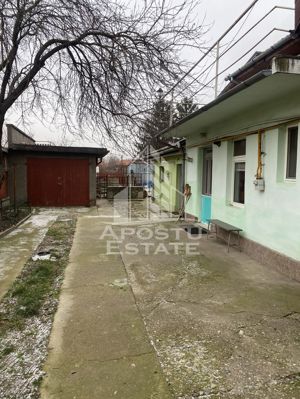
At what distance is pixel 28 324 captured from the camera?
3.37m

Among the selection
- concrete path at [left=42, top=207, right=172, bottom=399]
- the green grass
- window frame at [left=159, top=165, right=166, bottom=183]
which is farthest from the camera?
window frame at [left=159, top=165, right=166, bottom=183]

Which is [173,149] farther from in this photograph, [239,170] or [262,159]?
[262,159]

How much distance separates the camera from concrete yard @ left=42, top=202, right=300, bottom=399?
2.38 meters

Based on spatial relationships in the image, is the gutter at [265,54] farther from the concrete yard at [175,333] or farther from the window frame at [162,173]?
the window frame at [162,173]

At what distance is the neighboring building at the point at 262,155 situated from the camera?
4.64 metres

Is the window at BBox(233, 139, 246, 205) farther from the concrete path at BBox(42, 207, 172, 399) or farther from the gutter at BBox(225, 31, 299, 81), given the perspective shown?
the concrete path at BBox(42, 207, 172, 399)

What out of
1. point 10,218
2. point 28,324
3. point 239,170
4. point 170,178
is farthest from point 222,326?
point 170,178

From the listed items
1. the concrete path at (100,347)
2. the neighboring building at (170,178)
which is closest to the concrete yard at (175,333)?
the concrete path at (100,347)

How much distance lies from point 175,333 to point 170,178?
11.0 meters

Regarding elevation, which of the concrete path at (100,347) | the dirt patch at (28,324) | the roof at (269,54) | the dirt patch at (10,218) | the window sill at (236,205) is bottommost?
the dirt patch at (28,324)

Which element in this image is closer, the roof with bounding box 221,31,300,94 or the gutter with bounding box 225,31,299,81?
the gutter with bounding box 225,31,299,81

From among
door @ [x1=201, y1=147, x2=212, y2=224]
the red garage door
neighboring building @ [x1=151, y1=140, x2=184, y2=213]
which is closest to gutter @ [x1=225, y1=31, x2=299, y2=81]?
door @ [x1=201, y1=147, x2=212, y2=224]

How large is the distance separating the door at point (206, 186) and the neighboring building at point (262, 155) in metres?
0.87

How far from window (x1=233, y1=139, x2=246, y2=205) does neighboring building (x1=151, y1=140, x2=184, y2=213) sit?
151 inches
